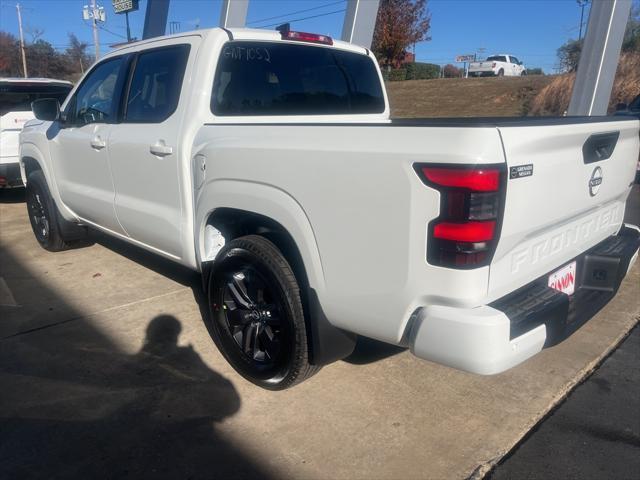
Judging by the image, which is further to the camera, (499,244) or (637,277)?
(637,277)

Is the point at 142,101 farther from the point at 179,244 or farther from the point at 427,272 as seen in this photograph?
the point at 427,272

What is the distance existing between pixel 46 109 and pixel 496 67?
34223 millimetres

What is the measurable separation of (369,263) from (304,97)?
1.85 m

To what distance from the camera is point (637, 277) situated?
5.17m

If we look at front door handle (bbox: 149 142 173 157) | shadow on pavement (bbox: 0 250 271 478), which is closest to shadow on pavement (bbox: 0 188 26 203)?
shadow on pavement (bbox: 0 250 271 478)

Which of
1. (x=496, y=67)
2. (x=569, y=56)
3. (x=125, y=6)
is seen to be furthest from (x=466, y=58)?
(x=125, y=6)

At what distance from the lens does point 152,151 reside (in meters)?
3.56

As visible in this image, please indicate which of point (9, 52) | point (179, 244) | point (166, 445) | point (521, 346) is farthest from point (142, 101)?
point (9, 52)

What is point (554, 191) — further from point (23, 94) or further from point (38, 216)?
point (23, 94)

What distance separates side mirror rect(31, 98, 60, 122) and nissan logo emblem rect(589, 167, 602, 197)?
435 cm

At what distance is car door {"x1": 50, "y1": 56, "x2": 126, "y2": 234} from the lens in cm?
424

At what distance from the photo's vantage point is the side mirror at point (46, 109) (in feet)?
15.8

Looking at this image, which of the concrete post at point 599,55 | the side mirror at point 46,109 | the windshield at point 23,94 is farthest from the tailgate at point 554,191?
the windshield at point 23,94

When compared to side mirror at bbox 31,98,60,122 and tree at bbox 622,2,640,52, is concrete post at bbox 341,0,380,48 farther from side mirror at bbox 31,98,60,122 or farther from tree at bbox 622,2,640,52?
tree at bbox 622,2,640,52
